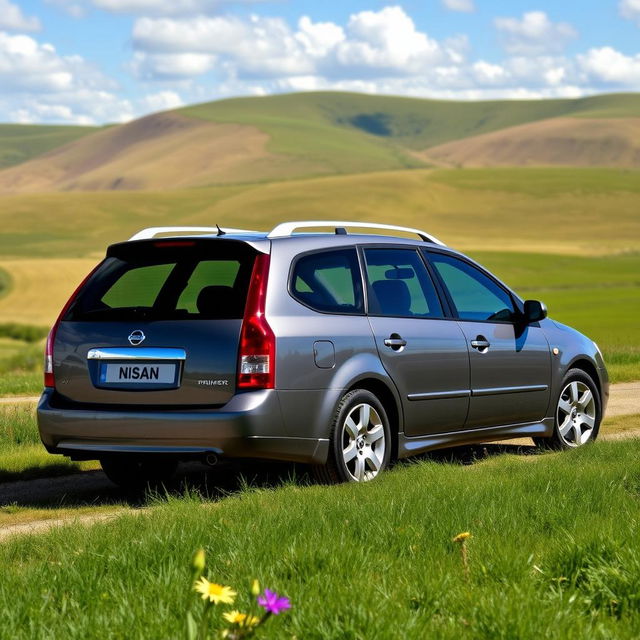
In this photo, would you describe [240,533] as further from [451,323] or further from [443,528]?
[451,323]

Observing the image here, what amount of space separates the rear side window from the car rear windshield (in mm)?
360

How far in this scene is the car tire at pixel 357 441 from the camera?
7.66m

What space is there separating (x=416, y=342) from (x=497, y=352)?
0.95 metres

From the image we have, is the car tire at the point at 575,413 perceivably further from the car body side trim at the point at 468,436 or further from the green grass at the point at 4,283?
the green grass at the point at 4,283

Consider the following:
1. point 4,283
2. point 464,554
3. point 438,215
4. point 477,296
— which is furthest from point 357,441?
point 438,215

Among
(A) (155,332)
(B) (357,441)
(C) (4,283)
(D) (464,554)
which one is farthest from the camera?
(C) (4,283)

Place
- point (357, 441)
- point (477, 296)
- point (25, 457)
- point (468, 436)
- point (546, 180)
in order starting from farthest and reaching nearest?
point (546, 180)
point (25, 457)
point (477, 296)
point (468, 436)
point (357, 441)

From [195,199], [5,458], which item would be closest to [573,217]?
[195,199]

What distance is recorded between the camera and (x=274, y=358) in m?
7.27

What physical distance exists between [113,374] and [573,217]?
12493 cm

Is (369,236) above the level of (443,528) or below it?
above

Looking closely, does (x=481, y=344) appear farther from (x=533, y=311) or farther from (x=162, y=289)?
(x=162, y=289)

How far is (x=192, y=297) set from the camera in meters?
8.10

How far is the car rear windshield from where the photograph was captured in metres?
7.51
